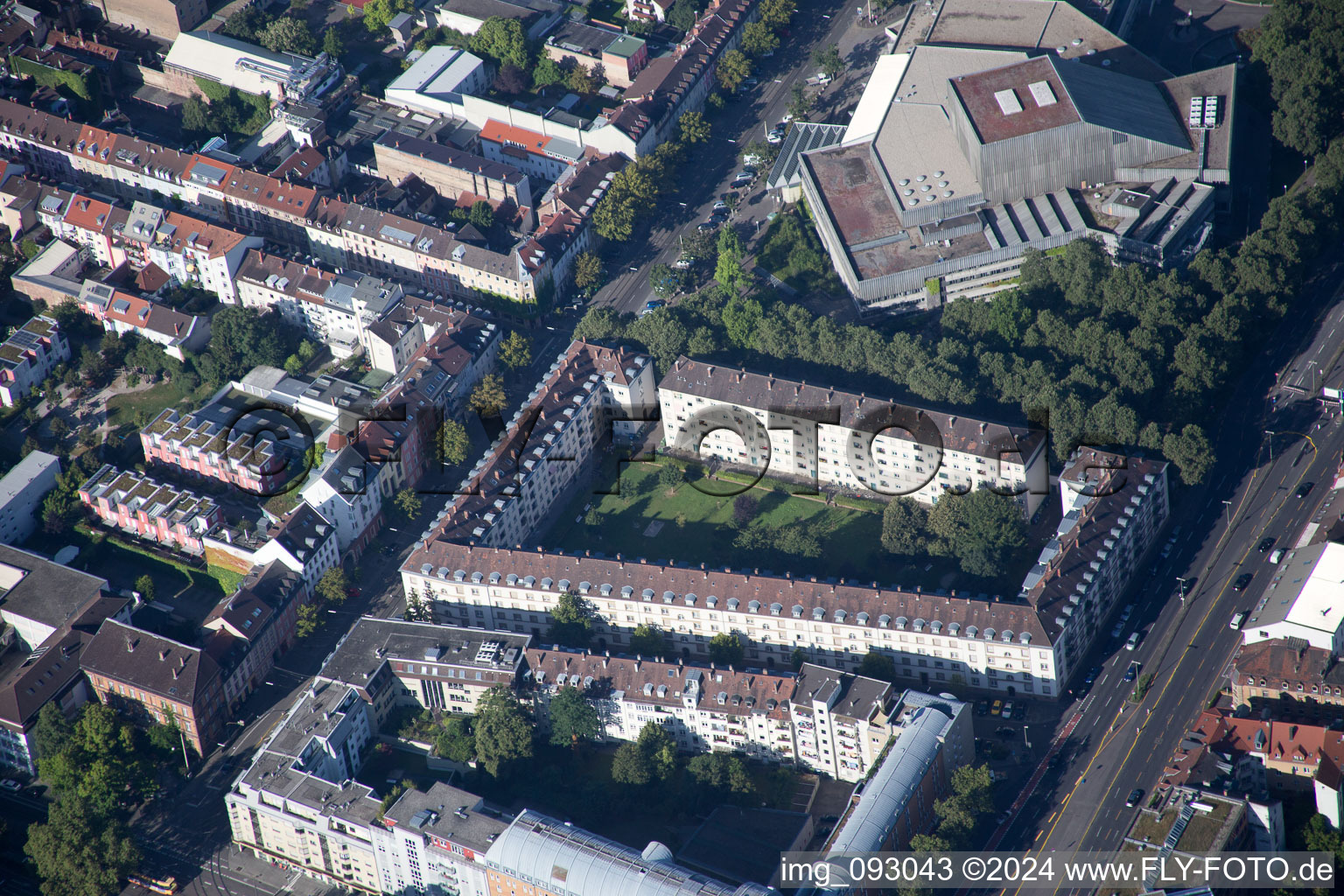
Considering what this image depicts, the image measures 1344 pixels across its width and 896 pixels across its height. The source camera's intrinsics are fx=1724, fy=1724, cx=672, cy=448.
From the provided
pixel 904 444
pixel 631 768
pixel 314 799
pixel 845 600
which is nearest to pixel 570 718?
pixel 631 768

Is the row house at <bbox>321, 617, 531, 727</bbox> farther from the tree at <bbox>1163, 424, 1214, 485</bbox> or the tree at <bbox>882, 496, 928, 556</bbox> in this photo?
the tree at <bbox>1163, 424, 1214, 485</bbox>

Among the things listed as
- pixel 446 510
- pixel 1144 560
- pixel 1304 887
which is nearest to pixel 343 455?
pixel 446 510

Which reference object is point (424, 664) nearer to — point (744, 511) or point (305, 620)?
point (305, 620)

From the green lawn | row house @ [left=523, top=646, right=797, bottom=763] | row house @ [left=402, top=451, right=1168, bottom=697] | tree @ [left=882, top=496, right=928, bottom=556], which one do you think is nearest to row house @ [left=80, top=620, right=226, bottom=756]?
row house @ [left=402, top=451, right=1168, bottom=697]

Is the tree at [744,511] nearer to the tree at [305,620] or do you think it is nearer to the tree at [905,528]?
the tree at [905,528]

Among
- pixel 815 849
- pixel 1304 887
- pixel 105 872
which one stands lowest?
pixel 105 872

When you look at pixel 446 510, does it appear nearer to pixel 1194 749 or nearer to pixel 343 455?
pixel 343 455
